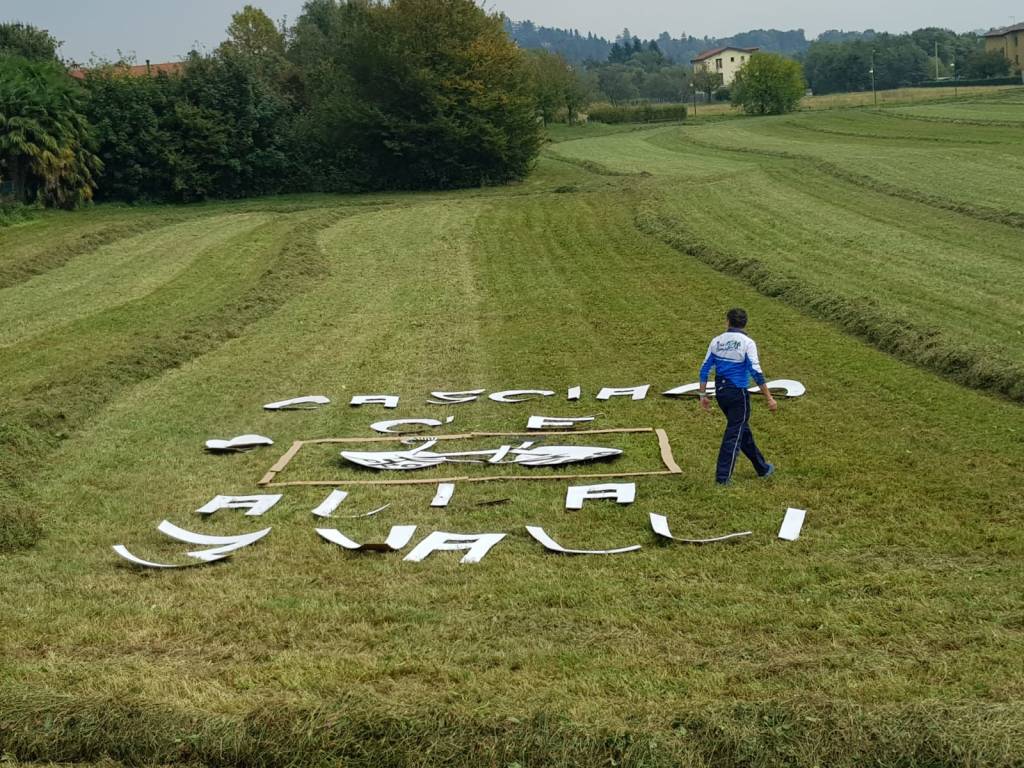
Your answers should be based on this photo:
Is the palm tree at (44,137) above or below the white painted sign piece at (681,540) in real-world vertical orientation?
above

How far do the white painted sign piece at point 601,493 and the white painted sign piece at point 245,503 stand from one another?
3.33 meters

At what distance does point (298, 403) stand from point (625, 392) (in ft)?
16.6

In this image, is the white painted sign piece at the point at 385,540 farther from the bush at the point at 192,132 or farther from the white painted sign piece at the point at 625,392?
the bush at the point at 192,132

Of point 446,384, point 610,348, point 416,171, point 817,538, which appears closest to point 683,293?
point 610,348

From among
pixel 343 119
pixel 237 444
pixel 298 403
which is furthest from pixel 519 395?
pixel 343 119

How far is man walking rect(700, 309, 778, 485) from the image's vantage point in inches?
481

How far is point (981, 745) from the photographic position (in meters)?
6.53

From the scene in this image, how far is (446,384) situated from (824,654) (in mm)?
11170

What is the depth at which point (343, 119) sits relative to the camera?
55.1 m

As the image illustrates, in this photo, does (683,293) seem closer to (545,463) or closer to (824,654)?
(545,463)

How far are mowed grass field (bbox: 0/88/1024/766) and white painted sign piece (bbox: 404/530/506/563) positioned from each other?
156 millimetres

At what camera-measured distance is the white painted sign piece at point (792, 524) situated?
34.6ft

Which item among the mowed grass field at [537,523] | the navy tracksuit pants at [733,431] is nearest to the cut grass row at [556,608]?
the mowed grass field at [537,523]

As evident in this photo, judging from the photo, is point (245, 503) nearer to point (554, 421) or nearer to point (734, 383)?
point (554, 421)
